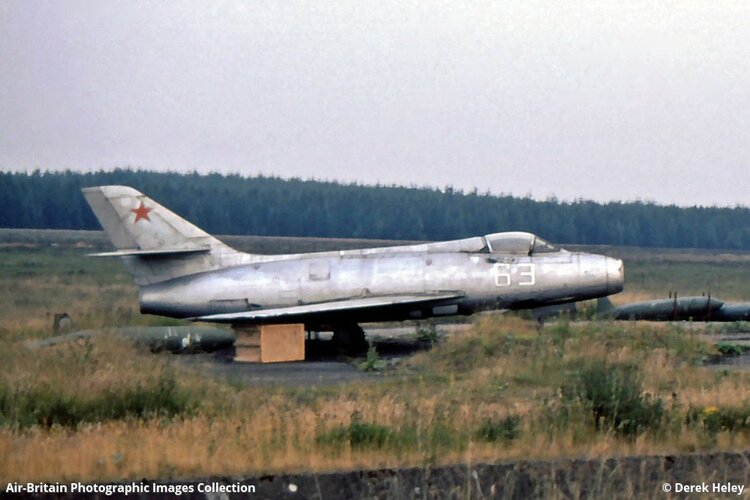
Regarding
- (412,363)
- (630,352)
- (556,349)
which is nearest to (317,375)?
(412,363)

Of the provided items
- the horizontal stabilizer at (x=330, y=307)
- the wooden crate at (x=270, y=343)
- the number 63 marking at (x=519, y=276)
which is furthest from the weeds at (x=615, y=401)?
the number 63 marking at (x=519, y=276)

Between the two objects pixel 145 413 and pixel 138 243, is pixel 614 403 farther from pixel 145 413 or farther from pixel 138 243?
pixel 138 243

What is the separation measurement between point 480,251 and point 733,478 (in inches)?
517

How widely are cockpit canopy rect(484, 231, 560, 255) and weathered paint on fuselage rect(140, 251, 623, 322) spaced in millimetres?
155

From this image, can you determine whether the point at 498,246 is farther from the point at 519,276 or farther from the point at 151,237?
the point at 151,237

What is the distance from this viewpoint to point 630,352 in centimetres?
1720

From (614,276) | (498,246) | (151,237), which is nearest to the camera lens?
(614,276)

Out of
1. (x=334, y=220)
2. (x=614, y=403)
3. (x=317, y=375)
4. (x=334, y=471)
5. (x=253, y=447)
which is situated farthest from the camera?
(x=334, y=220)

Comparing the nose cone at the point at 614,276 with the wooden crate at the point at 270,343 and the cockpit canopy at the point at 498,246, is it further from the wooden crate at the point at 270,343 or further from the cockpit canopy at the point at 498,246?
the wooden crate at the point at 270,343

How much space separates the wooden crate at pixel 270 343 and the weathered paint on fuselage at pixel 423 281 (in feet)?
3.77

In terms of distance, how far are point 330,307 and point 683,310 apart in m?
10.4

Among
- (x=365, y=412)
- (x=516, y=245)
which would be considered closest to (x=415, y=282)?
(x=516, y=245)

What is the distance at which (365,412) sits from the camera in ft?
35.8

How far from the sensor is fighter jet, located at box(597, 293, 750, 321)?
26109 millimetres
